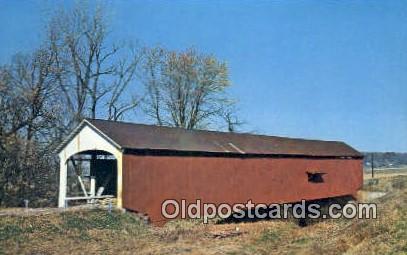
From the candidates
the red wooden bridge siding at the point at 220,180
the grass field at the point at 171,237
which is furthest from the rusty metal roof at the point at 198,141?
the grass field at the point at 171,237

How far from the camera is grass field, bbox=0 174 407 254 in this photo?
1322cm

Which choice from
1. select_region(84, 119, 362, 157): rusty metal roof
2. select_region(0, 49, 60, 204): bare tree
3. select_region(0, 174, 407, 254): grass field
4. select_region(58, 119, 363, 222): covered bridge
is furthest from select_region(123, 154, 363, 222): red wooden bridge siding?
select_region(0, 49, 60, 204): bare tree

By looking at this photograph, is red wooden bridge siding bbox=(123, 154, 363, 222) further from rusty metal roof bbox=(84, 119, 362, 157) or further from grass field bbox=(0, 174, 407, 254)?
grass field bbox=(0, 174, 407, 254)

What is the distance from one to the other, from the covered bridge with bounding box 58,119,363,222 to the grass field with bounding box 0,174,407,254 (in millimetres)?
1636

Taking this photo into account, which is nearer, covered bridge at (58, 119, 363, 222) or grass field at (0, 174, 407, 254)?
grass field at (0, 174, 407, 254)

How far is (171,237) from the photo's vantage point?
635 inches

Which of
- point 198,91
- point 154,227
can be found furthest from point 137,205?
point 198,91

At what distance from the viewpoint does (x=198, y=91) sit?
1871 inches

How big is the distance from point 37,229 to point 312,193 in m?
17.7

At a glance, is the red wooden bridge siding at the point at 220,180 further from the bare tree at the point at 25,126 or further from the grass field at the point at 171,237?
the bare tree at the point at 25,126

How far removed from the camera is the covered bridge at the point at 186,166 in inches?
770

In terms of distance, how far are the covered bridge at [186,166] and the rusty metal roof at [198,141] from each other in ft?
0.15

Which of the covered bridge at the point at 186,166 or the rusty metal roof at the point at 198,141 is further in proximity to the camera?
the rusty metal roof at the point at 198,141

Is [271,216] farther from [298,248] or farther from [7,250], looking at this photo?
[7,250]
